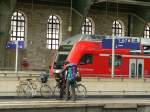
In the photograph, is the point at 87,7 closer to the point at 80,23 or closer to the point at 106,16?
the point at 80,23

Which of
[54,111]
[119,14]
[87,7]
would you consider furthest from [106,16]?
[54,111]

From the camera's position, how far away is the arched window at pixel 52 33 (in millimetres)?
52625

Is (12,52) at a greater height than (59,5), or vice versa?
(59,5)

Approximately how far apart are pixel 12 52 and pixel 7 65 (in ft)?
5.25

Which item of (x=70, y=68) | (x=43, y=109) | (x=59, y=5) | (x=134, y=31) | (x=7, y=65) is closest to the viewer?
(x=43, y=109)

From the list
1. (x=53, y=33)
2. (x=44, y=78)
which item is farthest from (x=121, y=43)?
(x=53, y=33)

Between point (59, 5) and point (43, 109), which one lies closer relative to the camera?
point (43, 109)

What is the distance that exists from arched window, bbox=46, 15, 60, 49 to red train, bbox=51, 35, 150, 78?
1368 centimetres

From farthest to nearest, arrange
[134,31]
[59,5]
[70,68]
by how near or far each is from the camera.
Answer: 1. [134,31]
2. [59,5]
3. [70,68]

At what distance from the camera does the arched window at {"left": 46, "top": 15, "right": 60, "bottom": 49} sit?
52.6 m

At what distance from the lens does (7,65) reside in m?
48.8

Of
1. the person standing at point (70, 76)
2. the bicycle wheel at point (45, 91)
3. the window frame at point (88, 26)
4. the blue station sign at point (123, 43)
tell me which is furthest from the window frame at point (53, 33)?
the person standing at point (70, 76)

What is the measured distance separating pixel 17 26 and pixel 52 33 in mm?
4056

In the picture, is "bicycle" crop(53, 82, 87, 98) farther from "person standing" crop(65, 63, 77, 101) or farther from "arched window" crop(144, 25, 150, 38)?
"arched window" crop(144, 25, 150, 38)
